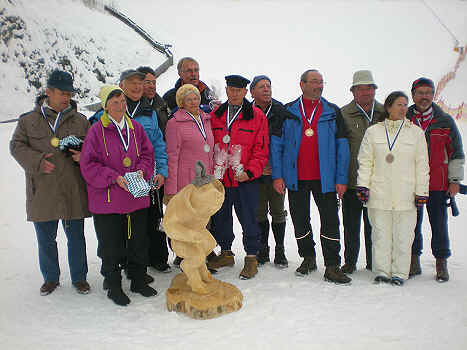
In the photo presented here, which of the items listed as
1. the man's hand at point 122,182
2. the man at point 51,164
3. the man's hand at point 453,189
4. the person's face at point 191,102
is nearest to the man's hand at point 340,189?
the man's hand at point 453,189

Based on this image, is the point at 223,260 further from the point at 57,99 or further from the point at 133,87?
the point at 57,99

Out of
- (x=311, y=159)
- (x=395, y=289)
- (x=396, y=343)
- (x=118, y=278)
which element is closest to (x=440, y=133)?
(x=311, y=159)

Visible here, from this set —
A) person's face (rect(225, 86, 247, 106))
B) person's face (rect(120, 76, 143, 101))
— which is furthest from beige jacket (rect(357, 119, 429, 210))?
person's face (rect(120, 76, 143, 101))

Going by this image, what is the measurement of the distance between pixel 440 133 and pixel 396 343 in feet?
7.41

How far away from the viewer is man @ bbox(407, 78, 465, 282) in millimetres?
3621

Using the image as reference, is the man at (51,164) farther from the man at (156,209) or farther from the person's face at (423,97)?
the person's face at (423,97)

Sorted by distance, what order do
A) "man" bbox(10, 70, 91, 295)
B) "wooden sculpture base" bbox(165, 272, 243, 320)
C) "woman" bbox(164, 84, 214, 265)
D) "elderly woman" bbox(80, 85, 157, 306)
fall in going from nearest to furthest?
"wooden sculpture base" bbox(165, 272, 243, 320)
"elderly woman" bbox(80, 85, 157, 306)
"man" bbox(10, 70, 91, 295)
"woman" bbox(164, 84, 214, 265)

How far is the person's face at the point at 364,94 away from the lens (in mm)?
3770

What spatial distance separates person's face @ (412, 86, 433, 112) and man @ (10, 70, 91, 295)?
3.54 meters

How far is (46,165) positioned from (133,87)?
3.73 feet

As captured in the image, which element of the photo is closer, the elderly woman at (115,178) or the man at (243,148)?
the elderly woman at (115,178)

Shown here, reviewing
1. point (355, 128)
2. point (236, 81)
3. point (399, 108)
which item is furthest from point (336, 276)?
point (236, 81)

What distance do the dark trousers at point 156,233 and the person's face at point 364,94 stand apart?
97.4 inches

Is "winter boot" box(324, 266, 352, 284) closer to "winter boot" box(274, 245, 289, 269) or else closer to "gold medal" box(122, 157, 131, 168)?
"winter boot" box(274, 245, 289, 269)
